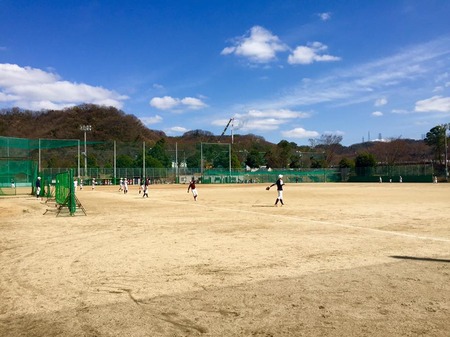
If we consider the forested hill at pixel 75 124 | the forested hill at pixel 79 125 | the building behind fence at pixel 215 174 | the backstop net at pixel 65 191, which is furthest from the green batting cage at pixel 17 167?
the forested hill at pixel 75 124

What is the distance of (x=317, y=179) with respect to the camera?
9119cm

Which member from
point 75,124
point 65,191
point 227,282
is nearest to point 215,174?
point 75,124

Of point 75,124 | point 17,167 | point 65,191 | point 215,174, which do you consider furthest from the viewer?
point 75,124

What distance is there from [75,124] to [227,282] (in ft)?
409

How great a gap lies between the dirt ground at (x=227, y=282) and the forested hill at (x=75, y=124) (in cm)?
10544

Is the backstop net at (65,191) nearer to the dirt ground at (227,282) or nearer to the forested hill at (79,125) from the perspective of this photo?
the dirt ground at (227,282)

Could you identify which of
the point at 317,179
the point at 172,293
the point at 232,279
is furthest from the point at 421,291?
the point at 317,179

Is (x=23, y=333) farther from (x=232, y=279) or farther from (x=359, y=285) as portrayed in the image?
(x=359, y=285)

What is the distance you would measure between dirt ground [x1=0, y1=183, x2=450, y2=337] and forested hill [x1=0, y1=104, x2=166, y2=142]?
105 metres

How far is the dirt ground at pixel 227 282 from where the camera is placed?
15.2 ft

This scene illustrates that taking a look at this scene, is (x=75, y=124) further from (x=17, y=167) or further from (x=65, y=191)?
(x=65, y=191)

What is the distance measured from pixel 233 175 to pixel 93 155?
1252 inches

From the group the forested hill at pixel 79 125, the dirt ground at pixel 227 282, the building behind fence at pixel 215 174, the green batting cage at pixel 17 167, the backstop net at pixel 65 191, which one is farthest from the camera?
the forested hill at pixel 79 125

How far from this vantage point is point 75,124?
122 metres
